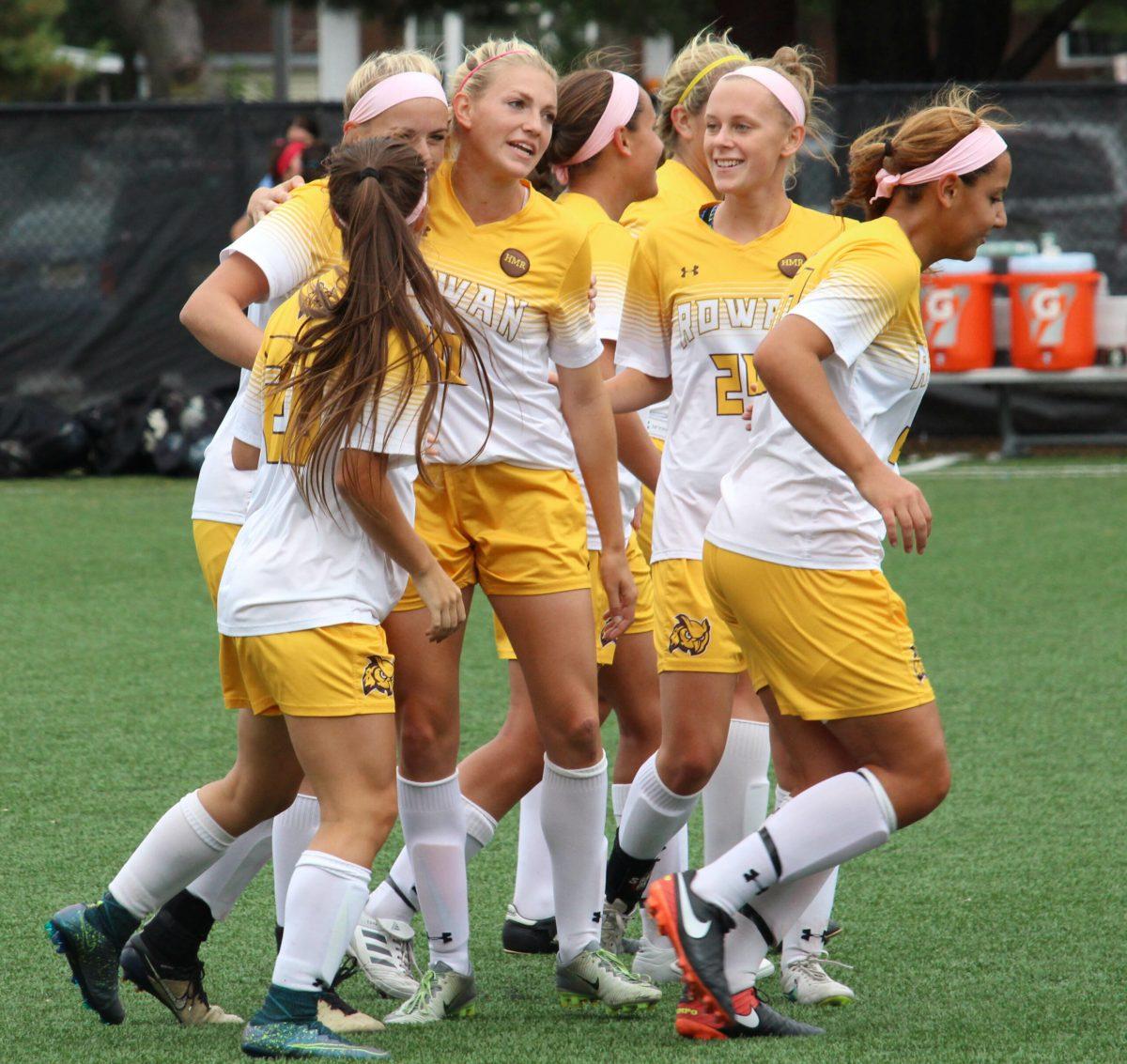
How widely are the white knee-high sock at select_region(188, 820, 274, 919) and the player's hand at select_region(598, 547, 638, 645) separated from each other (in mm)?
858

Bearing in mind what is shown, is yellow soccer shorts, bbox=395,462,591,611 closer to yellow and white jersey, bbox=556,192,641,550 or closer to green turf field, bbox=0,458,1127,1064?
yellow and white jersey, bbox=556,192,641,550

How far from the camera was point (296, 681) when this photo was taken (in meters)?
3.31

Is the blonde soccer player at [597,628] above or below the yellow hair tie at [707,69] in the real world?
below

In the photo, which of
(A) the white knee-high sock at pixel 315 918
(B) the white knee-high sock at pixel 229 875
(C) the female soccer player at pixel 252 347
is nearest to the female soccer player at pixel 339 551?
(A) the white knee-high sock at pixel 315 918

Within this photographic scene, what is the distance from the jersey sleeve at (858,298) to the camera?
3.38m

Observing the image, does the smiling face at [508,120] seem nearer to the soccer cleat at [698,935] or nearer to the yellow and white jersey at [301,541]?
the yellow and white jersey at [301,541]

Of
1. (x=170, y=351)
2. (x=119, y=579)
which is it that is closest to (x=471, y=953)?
(x=119, y=579)

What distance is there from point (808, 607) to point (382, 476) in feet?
2.73

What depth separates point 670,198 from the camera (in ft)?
15.3

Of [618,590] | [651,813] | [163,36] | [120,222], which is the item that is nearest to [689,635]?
[618,590]

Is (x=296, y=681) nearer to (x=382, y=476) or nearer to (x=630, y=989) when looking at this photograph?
(x=382, y=476)

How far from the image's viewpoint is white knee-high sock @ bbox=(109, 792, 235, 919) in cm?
360

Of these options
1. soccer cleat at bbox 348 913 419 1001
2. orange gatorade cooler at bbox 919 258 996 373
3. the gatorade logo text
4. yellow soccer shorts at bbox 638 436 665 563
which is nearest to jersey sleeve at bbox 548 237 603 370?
yellow soccer shorts at bbox 638 436 665 563

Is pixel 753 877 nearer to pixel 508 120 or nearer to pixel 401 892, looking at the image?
pixel 401 892
